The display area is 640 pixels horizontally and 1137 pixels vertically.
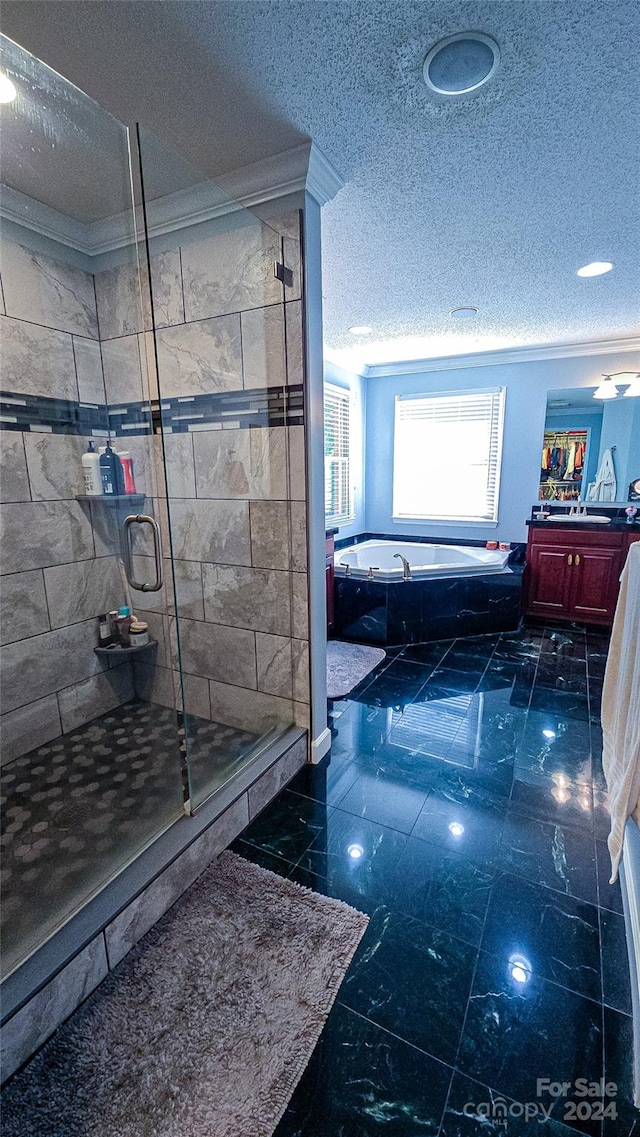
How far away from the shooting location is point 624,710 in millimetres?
1455

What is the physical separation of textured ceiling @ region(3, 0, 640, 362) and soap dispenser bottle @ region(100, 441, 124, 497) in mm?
1231

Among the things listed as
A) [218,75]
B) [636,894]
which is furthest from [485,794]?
[218,75]

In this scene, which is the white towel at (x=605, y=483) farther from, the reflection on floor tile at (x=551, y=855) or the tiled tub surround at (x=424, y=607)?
the reflection on floor tile at (x=551, y=855)

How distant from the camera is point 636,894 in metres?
1.25

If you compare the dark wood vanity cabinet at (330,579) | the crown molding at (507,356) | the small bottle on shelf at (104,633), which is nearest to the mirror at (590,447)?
the crown molding at (507,356)

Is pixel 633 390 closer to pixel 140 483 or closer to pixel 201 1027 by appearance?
pixel 140 483

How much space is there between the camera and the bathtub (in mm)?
3566

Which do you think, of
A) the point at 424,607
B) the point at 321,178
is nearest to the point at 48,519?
the point at 321,178

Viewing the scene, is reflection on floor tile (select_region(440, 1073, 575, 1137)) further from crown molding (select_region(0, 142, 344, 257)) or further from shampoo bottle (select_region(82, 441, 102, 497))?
crown molding (select_region(0, 142, 344, 257))

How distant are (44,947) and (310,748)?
1.17m

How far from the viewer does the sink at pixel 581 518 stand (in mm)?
3826

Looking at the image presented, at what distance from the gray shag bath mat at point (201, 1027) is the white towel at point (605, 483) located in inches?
155

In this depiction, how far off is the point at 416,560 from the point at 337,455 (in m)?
1.31

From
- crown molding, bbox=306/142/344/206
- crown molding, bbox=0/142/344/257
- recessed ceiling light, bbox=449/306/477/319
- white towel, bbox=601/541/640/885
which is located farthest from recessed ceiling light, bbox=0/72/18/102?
recessed ceiling light, bbox=449/306/477/319
